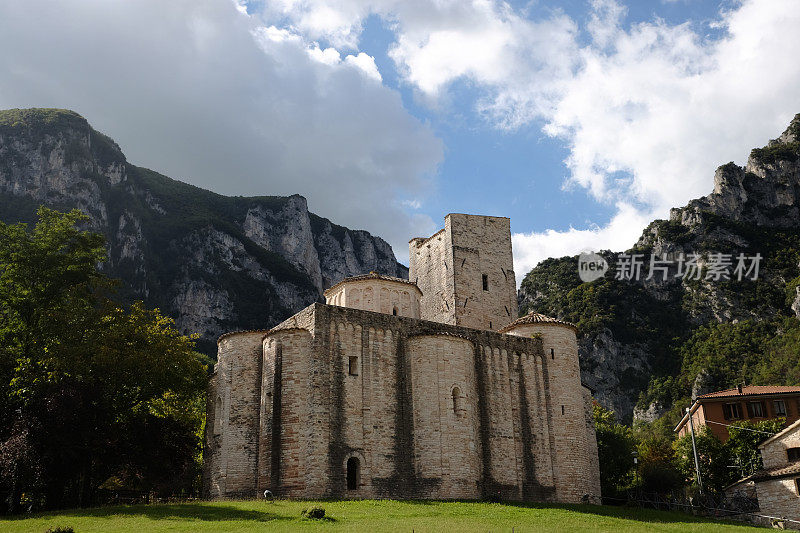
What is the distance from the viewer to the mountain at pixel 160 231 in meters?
128

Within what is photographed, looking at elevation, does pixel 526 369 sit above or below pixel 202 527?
above

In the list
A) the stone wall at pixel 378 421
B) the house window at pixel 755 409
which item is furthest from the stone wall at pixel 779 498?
the house window at pixel 755 409

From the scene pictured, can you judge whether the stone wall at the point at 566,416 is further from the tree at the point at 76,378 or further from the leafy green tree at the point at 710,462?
the tree at the point at 76,378

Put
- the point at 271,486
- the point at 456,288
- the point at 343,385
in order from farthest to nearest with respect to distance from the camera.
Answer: the point at 456,288, the point at 343,385, the point at 271,486

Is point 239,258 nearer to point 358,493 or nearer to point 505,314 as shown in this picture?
point 505,314

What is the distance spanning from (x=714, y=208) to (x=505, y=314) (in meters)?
81.6

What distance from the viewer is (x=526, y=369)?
41.9 m

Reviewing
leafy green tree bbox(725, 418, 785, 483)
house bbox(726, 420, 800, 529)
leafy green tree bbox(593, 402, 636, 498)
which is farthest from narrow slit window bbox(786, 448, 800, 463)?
leafy green tree bbox(593, 402, 636, 498)

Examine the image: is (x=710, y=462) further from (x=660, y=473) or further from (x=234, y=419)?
(x=234, y=419)

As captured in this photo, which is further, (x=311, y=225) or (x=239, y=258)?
(x=311, y=225)

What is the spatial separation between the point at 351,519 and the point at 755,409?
44.0 metres

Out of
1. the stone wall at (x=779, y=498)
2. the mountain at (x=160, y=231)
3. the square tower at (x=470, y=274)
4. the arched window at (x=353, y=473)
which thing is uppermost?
the mountain at (x=160, y=231)

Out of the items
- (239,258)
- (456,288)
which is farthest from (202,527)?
(239,258)

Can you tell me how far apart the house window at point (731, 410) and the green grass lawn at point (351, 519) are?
2667 cm
